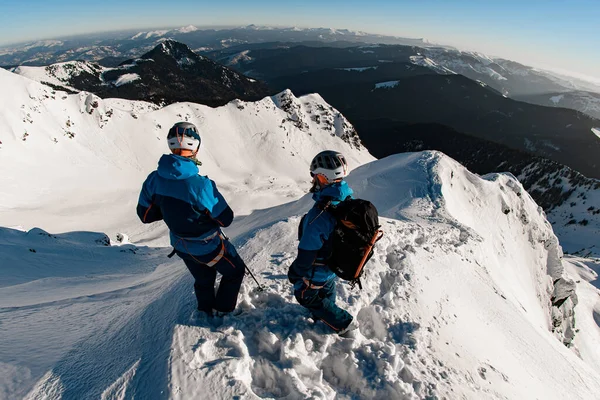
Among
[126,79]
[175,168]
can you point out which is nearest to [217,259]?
[175,168]

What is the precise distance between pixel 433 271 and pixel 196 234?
5821mm

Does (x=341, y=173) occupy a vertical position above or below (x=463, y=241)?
above

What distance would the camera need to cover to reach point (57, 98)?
37188 mm

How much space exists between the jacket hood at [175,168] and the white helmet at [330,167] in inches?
66.3

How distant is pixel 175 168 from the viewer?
3652 millimetres

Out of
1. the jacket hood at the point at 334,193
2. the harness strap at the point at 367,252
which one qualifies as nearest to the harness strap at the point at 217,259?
the jacket hood at the point at 334,193

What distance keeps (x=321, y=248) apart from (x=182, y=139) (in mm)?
2376

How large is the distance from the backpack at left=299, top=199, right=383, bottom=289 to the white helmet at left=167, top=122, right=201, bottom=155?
195 cm

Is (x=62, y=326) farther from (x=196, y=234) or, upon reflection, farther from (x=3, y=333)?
(x=196, y=234)

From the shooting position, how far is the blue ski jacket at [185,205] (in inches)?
146

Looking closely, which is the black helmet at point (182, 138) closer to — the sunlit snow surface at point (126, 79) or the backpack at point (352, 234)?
the backpack at point (352, 234)

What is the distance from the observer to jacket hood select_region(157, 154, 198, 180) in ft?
12.0

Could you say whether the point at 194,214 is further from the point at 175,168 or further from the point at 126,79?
the point at 126,79

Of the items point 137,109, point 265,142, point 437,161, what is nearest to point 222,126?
point 265,142
